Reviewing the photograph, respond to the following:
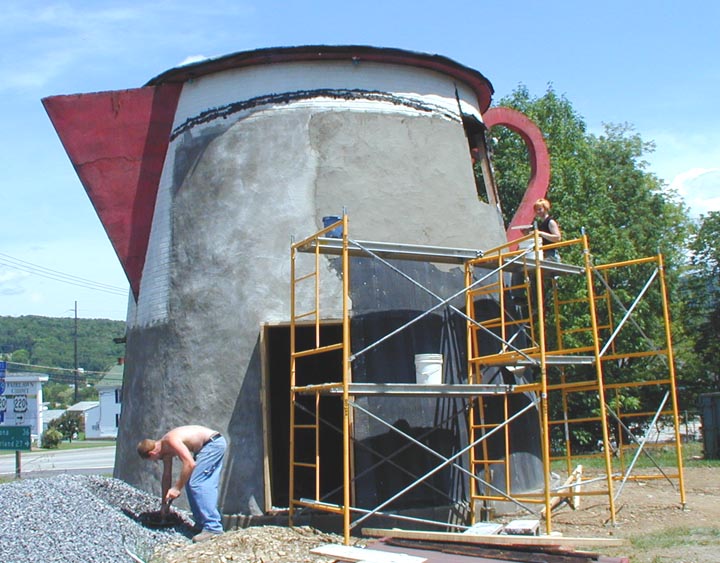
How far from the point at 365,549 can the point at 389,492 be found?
6.11 ft

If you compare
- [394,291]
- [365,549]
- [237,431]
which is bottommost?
[365,549]

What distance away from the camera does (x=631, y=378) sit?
85.5ft

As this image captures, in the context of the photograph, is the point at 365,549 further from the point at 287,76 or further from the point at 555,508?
the point at 287,76

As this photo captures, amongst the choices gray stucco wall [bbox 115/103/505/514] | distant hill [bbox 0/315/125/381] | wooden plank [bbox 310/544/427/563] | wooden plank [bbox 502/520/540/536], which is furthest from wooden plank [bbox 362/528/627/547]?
distant hill [bbox 0/315/125/381]

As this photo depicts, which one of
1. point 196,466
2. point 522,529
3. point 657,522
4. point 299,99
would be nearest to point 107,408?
point 299,99

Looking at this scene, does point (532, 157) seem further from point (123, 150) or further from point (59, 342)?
point (59, 342)

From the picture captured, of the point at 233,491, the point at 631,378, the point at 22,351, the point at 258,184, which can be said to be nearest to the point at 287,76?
the point at 258,184

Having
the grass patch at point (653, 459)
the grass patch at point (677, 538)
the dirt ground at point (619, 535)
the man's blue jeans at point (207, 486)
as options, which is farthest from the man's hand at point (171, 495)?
the grass patch at point (653, 459)

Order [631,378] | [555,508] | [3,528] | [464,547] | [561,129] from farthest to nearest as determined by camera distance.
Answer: [561,129]
[631,378]
[555,508]
[3,528]
[464,547]

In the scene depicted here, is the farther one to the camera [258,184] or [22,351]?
[22,351]

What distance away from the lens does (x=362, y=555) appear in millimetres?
8133

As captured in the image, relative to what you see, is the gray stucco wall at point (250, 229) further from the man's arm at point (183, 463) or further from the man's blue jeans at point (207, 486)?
the man's arm at point (183, 463)

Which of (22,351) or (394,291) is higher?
(22,351)

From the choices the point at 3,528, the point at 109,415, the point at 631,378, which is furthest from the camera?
the point at 109,415
